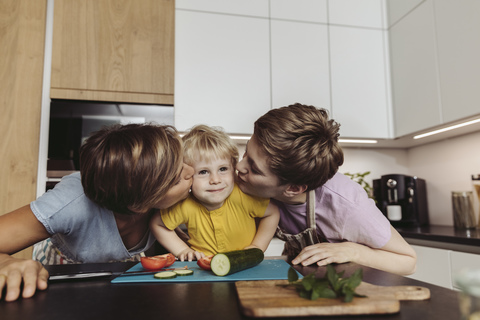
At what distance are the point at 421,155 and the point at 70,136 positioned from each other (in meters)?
2.47

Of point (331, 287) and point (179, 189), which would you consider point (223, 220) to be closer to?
point (179, 189)

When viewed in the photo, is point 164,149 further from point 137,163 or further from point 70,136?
point 70,136

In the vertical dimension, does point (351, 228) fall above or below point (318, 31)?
below

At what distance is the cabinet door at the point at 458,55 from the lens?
1.91m

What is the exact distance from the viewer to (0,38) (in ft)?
6.86

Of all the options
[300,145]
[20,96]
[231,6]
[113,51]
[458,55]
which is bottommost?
[300,145]

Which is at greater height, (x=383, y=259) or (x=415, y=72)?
(x=415, y=72)

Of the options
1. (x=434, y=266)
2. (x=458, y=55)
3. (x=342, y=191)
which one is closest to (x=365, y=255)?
(x=342, y=191)

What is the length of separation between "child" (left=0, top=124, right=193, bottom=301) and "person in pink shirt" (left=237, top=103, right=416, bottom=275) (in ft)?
0.86

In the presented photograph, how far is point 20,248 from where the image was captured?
37.6 inches

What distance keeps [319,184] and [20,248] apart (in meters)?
0.86

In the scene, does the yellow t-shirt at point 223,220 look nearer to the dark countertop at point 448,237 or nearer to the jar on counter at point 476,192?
the dark countertop at point 448,237

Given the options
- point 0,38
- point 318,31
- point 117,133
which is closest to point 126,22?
point 0,38

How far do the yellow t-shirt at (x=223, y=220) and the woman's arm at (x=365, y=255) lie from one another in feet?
1.34
